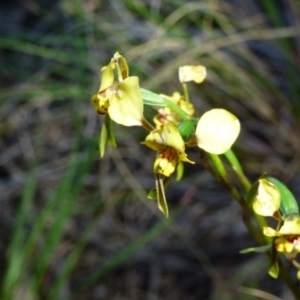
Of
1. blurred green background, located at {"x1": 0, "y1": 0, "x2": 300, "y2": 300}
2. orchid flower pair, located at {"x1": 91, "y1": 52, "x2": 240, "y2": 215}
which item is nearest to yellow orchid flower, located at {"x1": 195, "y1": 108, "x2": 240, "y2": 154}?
orchid flower pair, located at {"x1": 91, "y1": 52, "x2": 240, "y2": 215}

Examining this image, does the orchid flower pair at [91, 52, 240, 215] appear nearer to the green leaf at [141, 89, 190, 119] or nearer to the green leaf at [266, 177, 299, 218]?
the green leaf at [141, 89, 190, 119]

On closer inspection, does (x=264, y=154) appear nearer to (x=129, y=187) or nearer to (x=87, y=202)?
(x=129, y=187)

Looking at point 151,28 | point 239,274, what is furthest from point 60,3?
point 239,274

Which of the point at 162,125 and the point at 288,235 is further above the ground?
the point at 162,125

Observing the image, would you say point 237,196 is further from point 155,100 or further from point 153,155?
point 153,155

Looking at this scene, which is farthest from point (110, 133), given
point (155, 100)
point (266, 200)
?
point (266, 200)

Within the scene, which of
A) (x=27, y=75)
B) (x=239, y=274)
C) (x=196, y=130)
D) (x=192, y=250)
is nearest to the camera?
(x=196, y=130)
